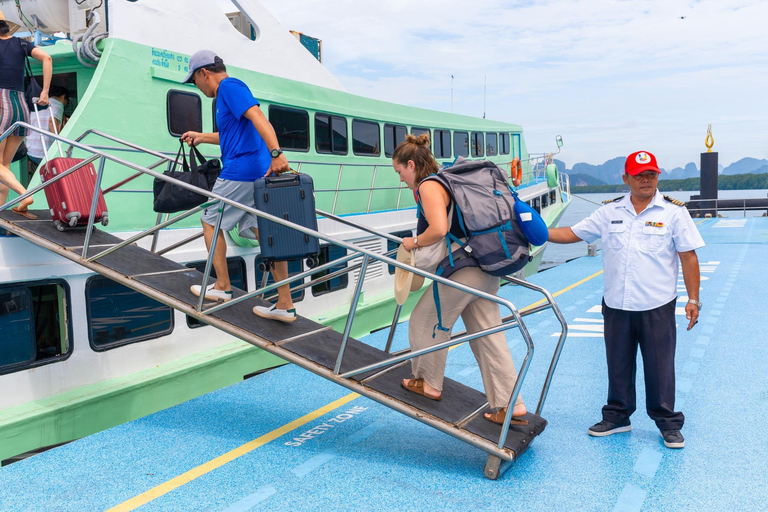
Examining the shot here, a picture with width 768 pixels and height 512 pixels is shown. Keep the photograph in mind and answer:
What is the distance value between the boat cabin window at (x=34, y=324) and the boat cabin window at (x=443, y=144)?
9320mm

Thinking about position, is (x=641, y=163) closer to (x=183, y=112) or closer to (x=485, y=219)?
(x=485, y=219)

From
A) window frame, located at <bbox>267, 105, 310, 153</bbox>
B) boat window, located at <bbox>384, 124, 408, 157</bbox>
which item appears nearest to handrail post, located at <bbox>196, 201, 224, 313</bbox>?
window frame, located at <bbox>267, 105, 310, 153</bbox>

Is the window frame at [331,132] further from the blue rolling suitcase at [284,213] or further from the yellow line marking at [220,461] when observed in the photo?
the blue rolling suitcase at [284,213]

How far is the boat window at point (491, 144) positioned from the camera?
1650 centimetres

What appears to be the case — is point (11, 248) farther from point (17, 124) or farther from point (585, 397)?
point (585, 397)

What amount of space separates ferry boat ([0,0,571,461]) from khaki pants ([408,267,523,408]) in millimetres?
2488

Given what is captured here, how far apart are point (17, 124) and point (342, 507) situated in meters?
4.07

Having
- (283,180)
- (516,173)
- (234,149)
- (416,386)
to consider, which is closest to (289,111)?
(234,149)

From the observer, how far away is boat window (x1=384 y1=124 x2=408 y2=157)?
11719 millimetres

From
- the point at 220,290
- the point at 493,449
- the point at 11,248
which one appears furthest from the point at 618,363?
the point at 11,248

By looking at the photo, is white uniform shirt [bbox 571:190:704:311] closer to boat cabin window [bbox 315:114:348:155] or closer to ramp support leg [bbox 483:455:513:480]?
ramp support leg [bbox 483:455:513:480]

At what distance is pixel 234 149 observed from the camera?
4.68 m

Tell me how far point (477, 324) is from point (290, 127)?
5824 mm

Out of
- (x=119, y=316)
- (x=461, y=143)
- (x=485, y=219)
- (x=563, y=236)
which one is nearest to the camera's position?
(x=485, y=219)
